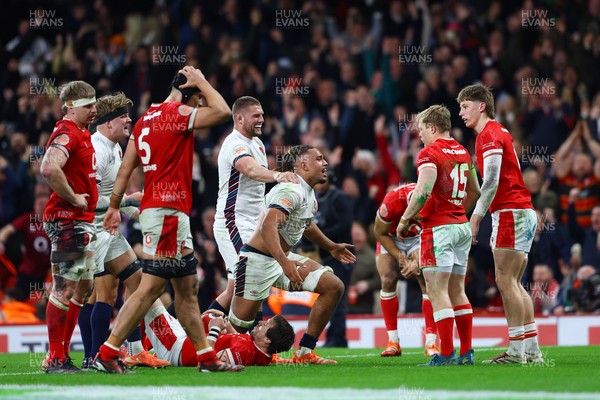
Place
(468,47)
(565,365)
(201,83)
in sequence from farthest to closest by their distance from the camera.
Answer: (468,47), (565,365), (201,83)

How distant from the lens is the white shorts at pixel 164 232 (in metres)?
8.78

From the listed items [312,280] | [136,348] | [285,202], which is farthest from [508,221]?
[136,348]

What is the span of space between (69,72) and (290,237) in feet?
39.5

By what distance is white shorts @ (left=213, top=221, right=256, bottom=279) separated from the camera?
10.8 metres

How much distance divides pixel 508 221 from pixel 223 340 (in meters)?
2.84

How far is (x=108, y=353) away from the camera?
28.6 ft

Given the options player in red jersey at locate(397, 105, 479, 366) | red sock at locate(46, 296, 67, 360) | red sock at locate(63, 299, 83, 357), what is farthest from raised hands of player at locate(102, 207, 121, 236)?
player in red jersey at locate(397, 105, 479, 366)

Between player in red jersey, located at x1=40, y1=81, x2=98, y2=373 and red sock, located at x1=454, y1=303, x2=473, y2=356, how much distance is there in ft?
11.1

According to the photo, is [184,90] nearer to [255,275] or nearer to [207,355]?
[255,275]

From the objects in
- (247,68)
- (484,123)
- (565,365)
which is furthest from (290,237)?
(247,68)

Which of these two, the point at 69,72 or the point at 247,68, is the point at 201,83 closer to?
the point at 247,68

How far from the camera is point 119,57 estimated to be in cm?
2162

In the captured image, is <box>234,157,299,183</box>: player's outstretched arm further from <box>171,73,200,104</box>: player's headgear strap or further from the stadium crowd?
the stadium crowd

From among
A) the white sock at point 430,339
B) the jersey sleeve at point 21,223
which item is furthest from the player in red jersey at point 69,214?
the jersey sleeve at point 21,223
